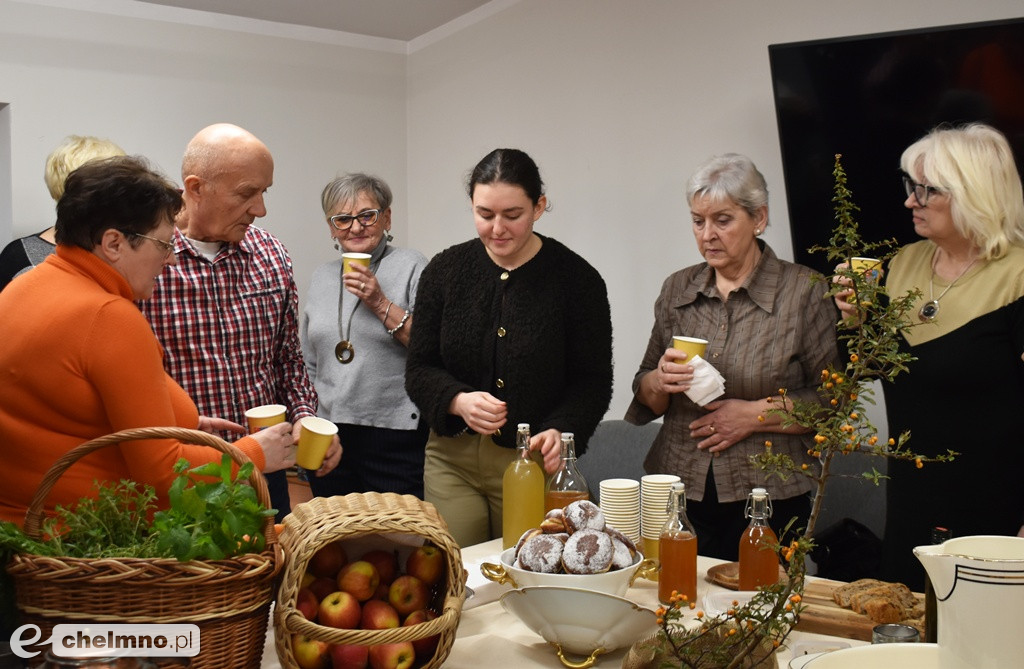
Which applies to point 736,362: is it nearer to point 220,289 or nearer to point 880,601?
point 880,601

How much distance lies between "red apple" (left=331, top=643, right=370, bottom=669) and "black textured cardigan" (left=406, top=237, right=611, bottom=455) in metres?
1.16

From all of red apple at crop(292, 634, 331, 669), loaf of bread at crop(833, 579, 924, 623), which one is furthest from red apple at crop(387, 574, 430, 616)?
loaf of bread at crop(833, 579, 924, 623)

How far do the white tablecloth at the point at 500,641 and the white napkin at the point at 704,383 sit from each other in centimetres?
65

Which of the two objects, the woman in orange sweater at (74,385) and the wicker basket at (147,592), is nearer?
the wicker basket at (147,592)

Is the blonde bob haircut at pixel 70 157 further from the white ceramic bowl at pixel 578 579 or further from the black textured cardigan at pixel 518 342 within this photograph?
the white ceramic bowl at pixel 578 579

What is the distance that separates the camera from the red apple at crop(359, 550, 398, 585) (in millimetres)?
1543

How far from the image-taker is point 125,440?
1.47 metres

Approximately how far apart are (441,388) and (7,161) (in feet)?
9.36

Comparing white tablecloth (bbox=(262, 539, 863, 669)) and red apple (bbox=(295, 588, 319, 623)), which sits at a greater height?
red apple (bbox=(295, 588, 319, 623))

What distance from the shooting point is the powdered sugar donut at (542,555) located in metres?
1.60

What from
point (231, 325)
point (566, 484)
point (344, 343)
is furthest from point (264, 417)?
point (344, 343)

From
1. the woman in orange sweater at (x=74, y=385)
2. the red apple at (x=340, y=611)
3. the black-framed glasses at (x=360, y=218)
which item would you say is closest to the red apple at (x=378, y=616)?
the red apple at (x=340, y=611)

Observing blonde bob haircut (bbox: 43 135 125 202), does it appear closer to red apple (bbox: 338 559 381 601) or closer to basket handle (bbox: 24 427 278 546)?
basket handle (bbox: 24 427 278 546)

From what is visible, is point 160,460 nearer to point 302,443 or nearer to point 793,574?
point 302,443
